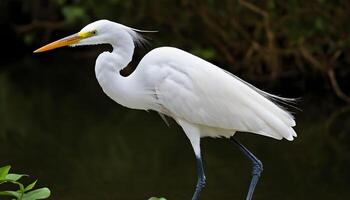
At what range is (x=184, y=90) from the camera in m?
4.34

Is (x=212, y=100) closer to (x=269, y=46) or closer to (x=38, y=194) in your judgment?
(x=38, y=194)

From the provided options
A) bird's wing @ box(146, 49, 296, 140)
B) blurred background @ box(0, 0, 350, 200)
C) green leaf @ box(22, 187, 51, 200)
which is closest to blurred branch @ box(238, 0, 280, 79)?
blurred background @ box(0, 0, 350, 200)

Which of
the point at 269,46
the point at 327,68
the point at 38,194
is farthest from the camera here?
the point at 269,46

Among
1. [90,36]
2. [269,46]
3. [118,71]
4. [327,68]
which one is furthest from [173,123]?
[90,36]

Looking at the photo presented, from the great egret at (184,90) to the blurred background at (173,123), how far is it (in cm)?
136

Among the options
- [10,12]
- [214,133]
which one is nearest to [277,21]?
[214,133]

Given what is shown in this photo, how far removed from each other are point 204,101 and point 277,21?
202 inches

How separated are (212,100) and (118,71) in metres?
0.51

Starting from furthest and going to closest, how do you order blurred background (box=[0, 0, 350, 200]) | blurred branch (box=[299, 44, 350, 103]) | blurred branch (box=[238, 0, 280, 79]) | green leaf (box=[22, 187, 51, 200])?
1. blurred branch (box=[299, 44, 350, 103])
2. blurred branch (box=[238, 0, 280, 79])
3. blurred background (box=[0, 0, 350, 200])
4. green leaf (box=[22, 187, 51, 200])

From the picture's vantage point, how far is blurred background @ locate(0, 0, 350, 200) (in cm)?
617

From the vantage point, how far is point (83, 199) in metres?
5.61

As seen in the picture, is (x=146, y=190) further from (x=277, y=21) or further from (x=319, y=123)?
(x=277, y=21)

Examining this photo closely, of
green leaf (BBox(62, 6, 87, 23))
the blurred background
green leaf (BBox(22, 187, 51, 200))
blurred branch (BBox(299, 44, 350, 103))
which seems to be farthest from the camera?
green leaf (BBox(62, 6, 87, 23))

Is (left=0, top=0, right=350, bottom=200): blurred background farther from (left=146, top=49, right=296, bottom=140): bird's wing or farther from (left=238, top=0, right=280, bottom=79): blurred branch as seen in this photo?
(left=146, top=49, right=296, bottom=140): bird's wing
